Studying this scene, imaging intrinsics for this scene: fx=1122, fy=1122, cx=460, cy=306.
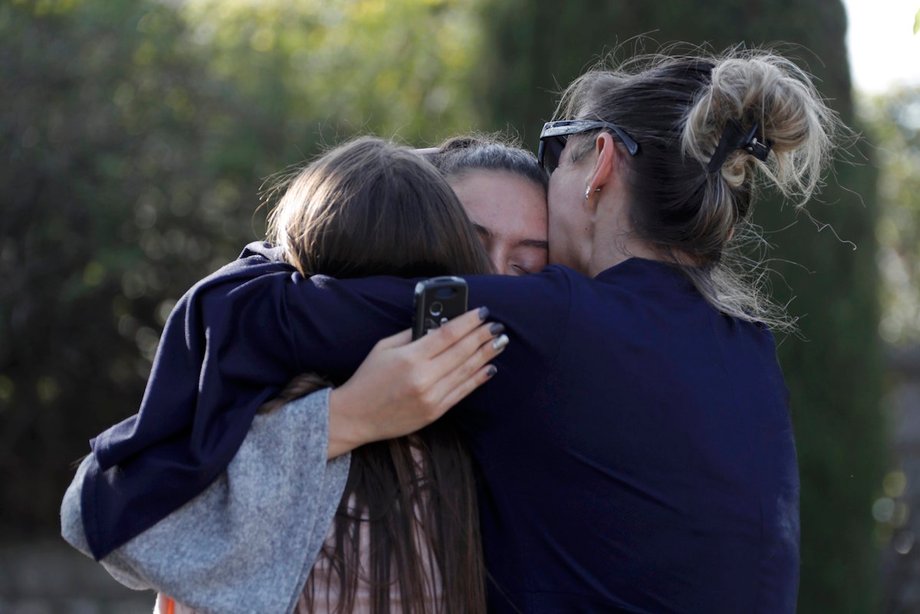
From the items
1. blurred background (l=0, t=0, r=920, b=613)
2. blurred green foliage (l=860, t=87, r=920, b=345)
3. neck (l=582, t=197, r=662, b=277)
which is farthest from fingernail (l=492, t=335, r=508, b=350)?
blurred green foliage (l=860, t=87, r=920, b=345)

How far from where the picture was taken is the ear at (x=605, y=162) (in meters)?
2.16

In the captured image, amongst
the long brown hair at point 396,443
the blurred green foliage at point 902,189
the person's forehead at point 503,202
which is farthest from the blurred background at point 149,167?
the blurred green foliage at point 902,189

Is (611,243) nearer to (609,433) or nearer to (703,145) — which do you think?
(703,145)

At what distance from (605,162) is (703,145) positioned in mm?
189

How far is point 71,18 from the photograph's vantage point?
233 inches

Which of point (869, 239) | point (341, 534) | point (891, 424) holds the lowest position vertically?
point (891, 424)

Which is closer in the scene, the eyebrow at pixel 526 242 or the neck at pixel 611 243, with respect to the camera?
the neck at pixel 611 243

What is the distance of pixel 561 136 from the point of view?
2324 mm

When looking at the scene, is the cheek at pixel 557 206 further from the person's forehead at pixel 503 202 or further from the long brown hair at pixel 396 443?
the long brown hair at pixel 396 443

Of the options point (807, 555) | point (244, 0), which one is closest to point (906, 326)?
point (244, 0)

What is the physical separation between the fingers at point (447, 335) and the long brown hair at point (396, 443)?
166 millimetres

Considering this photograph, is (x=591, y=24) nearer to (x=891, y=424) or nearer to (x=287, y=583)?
(x=891, y=424)

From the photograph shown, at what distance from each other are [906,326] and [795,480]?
1292cm

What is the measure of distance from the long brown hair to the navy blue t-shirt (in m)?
0.06
